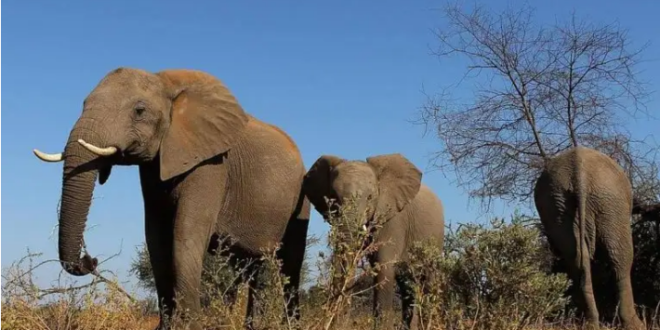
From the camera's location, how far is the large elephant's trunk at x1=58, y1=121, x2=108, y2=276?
7.75 meters

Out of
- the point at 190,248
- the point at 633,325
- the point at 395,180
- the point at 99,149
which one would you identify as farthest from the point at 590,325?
the point at 99,149

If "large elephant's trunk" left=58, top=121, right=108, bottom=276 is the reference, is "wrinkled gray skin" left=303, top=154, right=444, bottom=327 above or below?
above

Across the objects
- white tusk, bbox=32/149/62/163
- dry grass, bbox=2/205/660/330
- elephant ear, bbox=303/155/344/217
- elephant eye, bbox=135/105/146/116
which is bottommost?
dry grass, bbox=2/205/660/330

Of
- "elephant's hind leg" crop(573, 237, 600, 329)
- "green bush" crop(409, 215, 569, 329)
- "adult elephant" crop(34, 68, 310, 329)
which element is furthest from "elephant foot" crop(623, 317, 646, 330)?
→ "adult elephant" crop(34, 68, 310, 329)

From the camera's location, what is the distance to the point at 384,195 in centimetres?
1211

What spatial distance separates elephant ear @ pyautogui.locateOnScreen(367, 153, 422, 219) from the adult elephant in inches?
69.2

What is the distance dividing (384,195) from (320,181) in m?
0.92

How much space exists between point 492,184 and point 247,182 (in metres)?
7.16

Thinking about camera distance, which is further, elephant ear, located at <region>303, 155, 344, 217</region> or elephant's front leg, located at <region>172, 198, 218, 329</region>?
elephant ear, located at <region>303, 155, 344, 217</region>

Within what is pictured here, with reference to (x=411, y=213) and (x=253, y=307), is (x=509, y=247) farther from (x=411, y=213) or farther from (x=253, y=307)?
(x=411, y=213)

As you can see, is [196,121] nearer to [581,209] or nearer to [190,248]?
[190,248]

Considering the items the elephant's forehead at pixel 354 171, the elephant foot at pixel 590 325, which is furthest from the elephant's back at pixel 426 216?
the elephant foot at pixel 590 325

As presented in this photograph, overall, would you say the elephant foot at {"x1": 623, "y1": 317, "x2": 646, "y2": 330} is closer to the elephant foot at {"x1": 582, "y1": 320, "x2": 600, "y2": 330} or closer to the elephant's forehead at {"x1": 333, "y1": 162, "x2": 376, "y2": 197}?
the elephant foot at {"x1": 582, "y1": 320, "x2": 600, "y2": 330}

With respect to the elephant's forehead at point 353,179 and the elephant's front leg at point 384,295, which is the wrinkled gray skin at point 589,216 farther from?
the elephant's forehead at point 353,179
